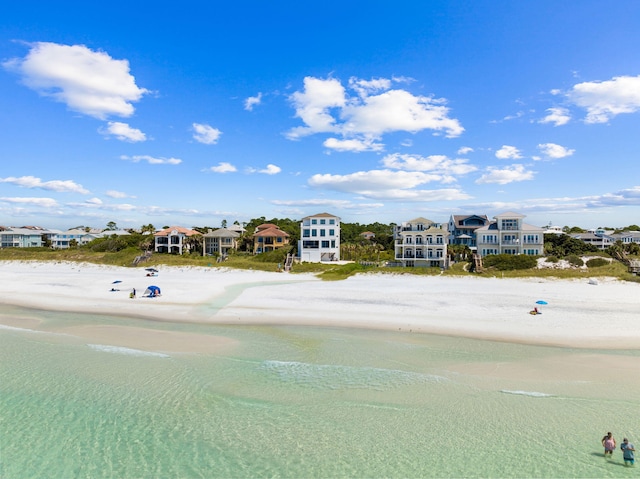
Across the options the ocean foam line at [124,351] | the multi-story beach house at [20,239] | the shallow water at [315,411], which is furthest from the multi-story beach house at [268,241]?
the multi-story beach house at [20,239]

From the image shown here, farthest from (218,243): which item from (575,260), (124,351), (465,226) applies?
(575,260)

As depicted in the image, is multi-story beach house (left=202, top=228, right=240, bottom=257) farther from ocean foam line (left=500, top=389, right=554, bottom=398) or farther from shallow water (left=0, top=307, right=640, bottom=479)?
ocean foam line (left=500, top=389, right=554, bottom=398)

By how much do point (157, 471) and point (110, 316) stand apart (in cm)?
2113

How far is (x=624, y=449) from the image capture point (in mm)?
10164

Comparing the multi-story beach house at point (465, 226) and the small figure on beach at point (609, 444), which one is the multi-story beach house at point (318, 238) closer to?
the multi-story beach house at point (465, 226)

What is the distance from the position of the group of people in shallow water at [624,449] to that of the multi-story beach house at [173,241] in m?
70.0

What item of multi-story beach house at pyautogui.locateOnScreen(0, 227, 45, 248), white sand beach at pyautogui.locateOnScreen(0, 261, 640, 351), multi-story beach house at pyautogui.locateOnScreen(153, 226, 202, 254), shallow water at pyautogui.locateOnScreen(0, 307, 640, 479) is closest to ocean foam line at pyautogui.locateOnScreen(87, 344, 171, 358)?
shallow water at pyautogui.locateOnScreen(0, 307, 640, 479)

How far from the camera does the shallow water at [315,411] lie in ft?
34.8

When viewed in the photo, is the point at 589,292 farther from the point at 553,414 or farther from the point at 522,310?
the point at 553,414

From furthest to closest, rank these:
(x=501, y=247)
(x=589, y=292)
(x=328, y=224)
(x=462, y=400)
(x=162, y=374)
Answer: (x=328, y=224)
(x=501, y=247)
(x=589, y=292)
(x=162, y=374)
(x=462, y=400)

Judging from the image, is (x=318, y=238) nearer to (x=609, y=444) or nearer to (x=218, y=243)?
(x=218, y=243)

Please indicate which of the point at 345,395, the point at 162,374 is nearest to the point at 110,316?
the point at 162,374

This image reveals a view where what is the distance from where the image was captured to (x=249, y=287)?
1609 inches

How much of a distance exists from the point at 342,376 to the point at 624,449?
9.70 meters
